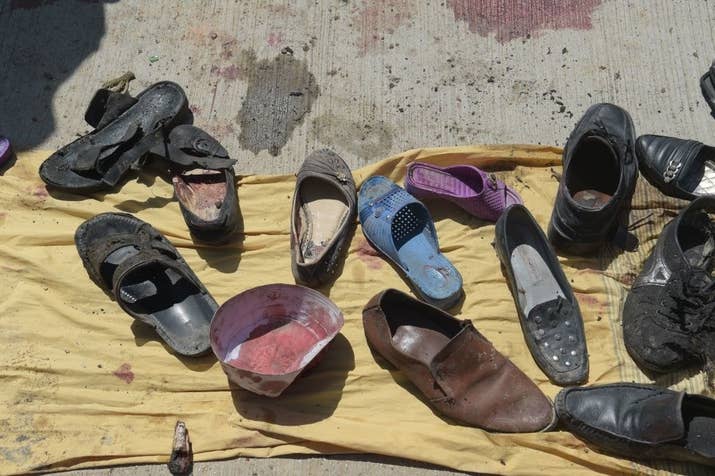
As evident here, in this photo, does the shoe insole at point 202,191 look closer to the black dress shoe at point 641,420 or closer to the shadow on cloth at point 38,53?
the shadow on cloth at point 38,53

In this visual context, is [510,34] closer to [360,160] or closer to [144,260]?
[360,160]

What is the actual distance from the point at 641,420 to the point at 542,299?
61cm

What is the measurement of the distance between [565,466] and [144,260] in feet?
5.87

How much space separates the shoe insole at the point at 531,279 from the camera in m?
2.83

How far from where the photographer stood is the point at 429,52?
3617 millimetres

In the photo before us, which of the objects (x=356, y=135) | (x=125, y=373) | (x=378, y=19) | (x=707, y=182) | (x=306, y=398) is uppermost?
(x=378, y=19)

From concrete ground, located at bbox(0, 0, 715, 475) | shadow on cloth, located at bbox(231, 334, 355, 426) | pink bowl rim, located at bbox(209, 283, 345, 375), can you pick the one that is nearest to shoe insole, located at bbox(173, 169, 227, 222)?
concrete ground, located at bbox(0, 0, 715, 475)

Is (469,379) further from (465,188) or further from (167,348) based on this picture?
(167,348)

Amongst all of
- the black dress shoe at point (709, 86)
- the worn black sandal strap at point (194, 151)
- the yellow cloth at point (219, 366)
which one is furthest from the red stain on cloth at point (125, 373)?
the black dress shoe at point (709, 86)

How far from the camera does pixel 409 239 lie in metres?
3.00

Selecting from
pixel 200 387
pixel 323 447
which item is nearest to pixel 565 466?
pixel 323 447

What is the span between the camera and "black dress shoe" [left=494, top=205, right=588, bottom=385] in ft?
8.84

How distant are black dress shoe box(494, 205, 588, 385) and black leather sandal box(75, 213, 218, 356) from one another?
1262 millimetres

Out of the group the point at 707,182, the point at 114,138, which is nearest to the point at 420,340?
the point at 707,182
